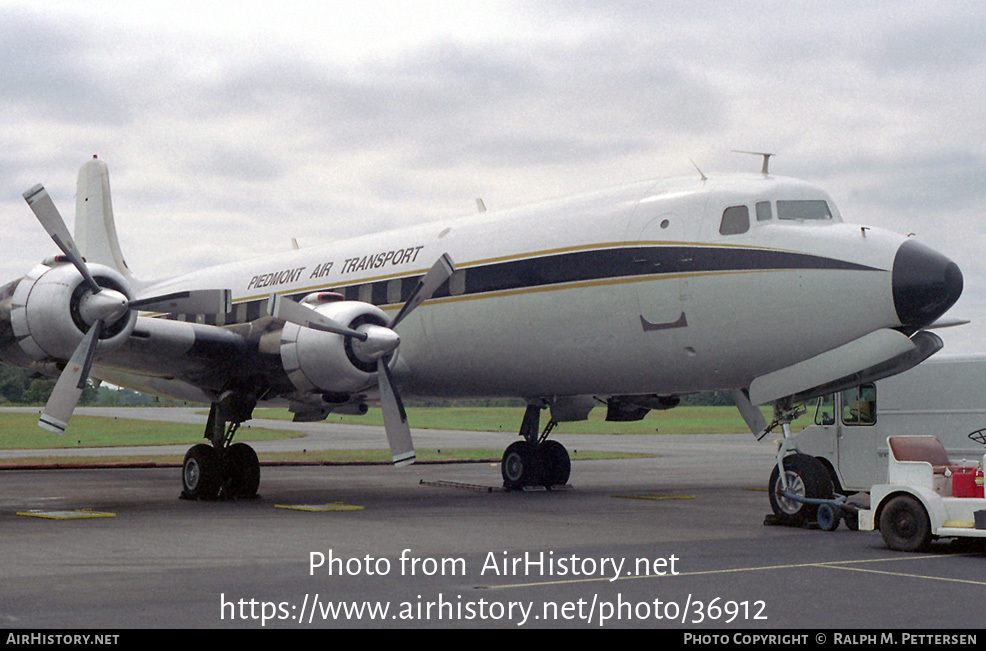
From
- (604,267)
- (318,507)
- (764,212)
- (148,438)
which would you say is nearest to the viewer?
(764,212)

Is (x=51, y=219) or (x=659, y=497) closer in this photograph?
(x=51, y=219)

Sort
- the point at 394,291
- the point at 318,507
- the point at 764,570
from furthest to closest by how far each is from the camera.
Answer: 1. the point at 394,291
2. the point at 318,507
3. the point at 764,570

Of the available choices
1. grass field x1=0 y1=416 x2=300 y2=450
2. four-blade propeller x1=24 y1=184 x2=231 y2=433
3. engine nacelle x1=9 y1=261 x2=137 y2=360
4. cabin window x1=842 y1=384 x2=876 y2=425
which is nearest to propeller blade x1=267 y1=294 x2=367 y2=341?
four-blade propeller x1=24 y1=184 x2=231 y2=433

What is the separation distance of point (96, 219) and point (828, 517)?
1976 cm

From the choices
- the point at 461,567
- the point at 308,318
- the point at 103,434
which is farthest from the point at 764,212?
the point at 103,434

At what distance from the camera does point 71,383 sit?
1411cm

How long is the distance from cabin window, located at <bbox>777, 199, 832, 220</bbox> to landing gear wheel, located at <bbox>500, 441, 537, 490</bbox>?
853cm

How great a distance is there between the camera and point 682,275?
13617mm

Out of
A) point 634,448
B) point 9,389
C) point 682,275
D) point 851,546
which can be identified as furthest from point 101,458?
point 9,389

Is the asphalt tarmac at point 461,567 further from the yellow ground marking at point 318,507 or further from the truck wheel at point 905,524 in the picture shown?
the truck wheel at point 905,524

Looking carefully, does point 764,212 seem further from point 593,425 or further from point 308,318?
point 593,425

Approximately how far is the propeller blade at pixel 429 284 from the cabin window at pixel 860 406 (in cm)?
739

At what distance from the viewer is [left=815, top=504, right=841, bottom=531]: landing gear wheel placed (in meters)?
12.6

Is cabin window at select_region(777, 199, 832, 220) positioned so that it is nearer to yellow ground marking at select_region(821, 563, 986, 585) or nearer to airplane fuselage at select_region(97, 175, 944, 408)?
airplane fuselage at select_region(97, 175, 944, 408)
